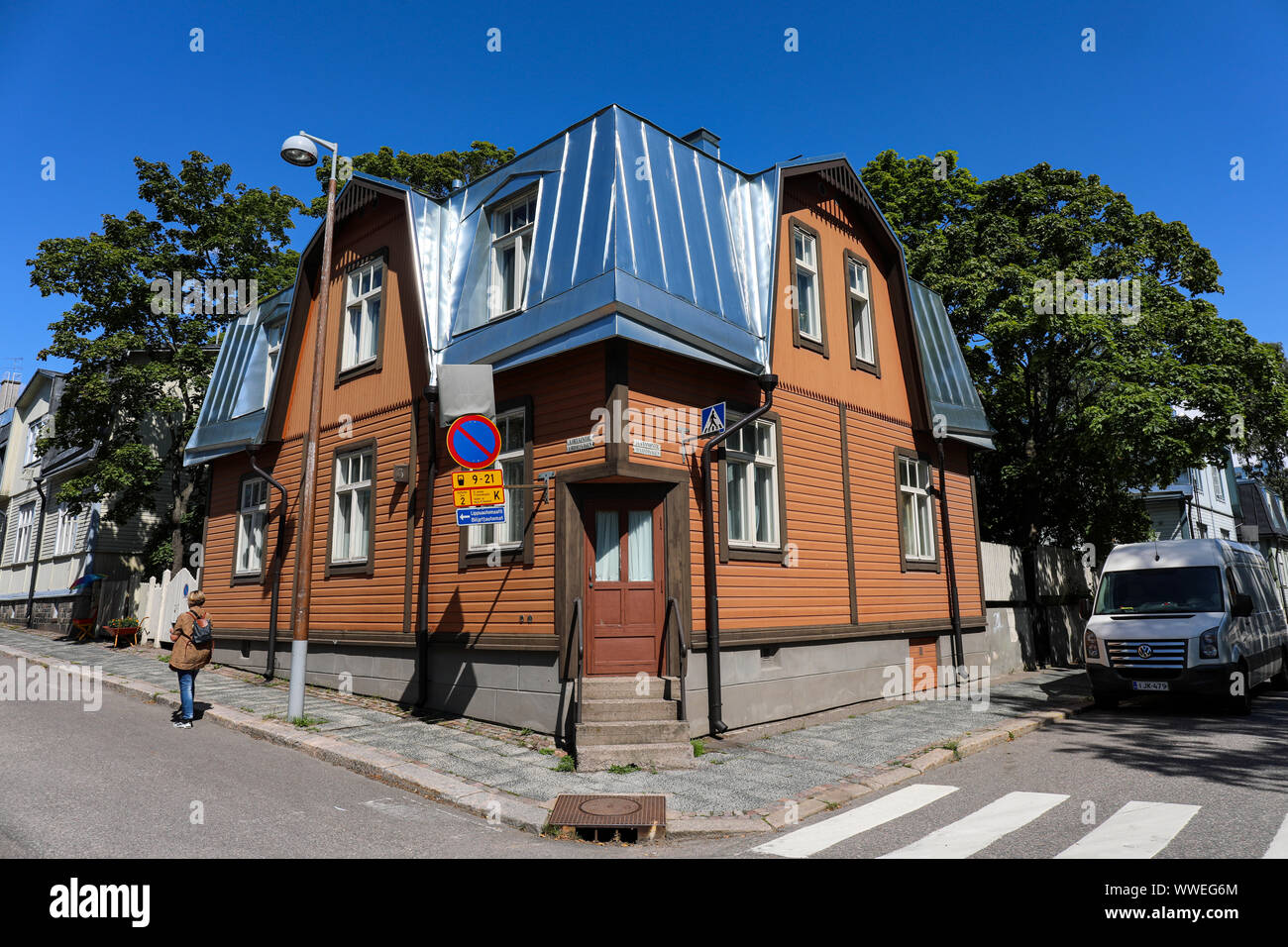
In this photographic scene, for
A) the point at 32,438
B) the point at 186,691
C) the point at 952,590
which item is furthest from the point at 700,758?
the point at 32,438

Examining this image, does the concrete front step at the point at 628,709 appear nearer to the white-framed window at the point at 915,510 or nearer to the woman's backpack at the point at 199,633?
the woman's backpack at the point at 199,633

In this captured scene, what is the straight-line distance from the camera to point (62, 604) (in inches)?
1064

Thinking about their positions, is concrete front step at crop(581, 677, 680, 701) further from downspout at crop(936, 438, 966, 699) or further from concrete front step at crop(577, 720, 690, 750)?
downspout at crop(936, 438, 966, 699)

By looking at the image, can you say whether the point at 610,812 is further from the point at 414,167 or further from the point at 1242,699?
the point at 414,167

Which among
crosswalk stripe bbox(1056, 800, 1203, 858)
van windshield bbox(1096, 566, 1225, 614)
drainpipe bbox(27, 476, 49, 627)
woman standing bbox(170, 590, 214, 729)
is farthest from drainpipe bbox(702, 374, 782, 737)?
drainpipe bbox(27, 476, 49, 627)

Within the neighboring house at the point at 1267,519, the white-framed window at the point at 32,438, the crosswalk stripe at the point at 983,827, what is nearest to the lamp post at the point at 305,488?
the crosswalk stripe at the point at 983,827

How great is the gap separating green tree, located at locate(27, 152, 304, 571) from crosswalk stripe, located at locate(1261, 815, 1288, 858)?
81.9 feet

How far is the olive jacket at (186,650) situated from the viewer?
34.8 ft

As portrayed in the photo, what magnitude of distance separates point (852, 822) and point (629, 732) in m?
2.94

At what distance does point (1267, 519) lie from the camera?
1560 inches

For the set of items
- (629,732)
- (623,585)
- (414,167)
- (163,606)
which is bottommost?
(629,732)

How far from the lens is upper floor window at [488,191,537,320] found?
11.7m

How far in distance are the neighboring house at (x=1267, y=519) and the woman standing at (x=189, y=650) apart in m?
45.3

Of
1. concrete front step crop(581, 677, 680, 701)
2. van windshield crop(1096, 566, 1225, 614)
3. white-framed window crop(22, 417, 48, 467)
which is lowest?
concrete front step crop(581, 677, 680, 701)
